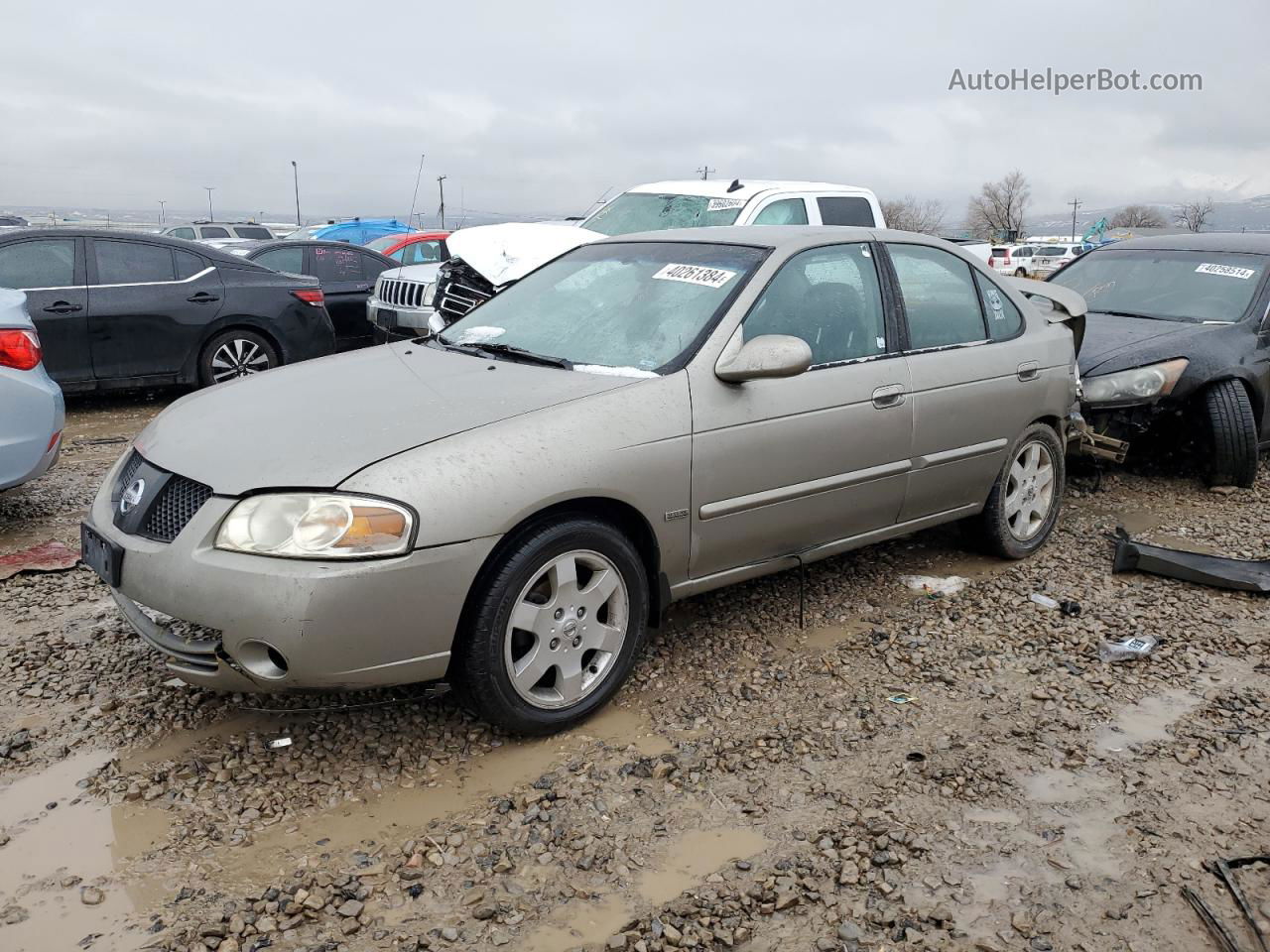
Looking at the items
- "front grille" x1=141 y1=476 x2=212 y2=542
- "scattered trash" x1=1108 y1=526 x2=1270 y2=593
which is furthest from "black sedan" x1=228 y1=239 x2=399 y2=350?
"scattered trash" x1=1108 y1=526 x2=1270 y2=593

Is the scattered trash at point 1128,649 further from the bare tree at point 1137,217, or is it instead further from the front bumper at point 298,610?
the bare tree at point 1137,217

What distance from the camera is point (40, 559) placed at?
478 centimetres

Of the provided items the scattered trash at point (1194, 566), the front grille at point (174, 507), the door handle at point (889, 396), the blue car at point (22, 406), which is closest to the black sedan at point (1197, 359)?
the scattered trash at point (1194, 566)

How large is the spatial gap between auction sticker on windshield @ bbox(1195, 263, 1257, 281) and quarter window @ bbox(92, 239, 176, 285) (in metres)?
7.74

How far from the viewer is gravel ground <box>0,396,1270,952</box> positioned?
2498 mm

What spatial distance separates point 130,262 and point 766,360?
6.56 metres

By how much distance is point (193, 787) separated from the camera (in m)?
3.00

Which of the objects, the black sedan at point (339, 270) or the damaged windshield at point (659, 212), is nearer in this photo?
the damaged windshield at point (659, 212)

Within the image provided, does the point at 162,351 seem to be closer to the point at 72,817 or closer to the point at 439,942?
→ the point at 72,817

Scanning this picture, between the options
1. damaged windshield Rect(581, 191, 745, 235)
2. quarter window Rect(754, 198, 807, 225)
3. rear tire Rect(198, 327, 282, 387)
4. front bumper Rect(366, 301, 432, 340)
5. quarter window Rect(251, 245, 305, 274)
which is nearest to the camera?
quarter window Rect(754, 198, 807, 225)

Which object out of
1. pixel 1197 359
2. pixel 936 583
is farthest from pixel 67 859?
pixel 1197 359

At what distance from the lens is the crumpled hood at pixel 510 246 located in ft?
24.2

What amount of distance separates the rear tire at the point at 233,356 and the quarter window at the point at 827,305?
573cm

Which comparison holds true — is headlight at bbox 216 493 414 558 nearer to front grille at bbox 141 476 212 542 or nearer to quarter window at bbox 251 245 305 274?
front grille at bbox 141 476 212 542
